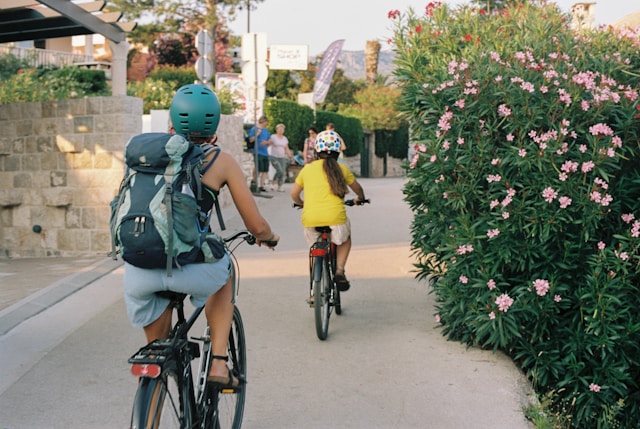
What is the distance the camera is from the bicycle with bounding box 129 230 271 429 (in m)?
3.22

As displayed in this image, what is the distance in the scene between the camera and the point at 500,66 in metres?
6.77

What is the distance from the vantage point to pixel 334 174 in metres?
7.49

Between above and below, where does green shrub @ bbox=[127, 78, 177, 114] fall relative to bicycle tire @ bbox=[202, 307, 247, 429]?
above

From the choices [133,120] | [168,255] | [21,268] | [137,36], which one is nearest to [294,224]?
[133,120]

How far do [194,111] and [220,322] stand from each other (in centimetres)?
92

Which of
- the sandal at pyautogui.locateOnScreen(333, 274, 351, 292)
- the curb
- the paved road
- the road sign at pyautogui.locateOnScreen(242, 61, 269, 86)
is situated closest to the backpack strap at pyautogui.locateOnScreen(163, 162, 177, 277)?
the paved road

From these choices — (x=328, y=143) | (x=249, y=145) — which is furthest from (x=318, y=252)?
(x=249, y=145)

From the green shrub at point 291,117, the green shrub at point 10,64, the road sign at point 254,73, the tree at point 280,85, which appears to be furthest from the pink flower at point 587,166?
the tree at point 280,85

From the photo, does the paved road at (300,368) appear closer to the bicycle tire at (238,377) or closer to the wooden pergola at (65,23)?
the bicycle tire at (238,377)

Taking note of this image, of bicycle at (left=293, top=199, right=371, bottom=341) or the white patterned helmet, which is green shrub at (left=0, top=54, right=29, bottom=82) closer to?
the white patterned helmet

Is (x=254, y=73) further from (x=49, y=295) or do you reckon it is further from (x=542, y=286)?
(x=542, y=286)

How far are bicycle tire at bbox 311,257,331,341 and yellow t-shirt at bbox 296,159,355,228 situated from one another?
1.37ft

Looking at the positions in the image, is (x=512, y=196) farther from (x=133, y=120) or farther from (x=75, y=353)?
(x=133, y=120)

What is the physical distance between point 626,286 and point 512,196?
1025mm
